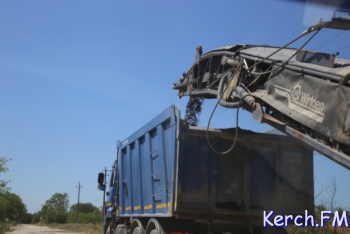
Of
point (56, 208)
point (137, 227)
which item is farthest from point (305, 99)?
point (56, 208)

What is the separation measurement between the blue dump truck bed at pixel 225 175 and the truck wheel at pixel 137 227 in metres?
0.98

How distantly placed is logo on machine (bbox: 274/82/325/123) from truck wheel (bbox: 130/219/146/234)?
476 centimetres

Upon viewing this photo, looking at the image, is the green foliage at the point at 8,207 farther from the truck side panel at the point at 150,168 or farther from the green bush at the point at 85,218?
the green bush at the point at 85,218

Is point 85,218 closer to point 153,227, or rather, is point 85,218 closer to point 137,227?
point 137,227

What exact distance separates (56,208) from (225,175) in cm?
11839

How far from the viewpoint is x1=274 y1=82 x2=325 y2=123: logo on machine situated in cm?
495

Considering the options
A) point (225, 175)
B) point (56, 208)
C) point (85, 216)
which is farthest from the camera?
point (56, 208)

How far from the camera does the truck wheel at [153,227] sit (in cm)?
790

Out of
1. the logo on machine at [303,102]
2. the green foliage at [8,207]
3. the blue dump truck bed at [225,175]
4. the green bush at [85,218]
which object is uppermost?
the logo on machine at [303,102]

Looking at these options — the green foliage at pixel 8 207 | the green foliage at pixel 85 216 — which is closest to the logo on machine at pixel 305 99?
the green foliage at pixel 8 207

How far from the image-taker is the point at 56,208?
119 meters

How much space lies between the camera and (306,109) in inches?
204

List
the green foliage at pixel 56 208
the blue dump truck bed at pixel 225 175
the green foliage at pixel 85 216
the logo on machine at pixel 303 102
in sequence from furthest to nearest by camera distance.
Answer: the green foliage at pixel 56 208 → the green foliage at pixel 85 216 → the blue dump truck bed at pixel 225 175 → the logo on machine at pixel 303 102

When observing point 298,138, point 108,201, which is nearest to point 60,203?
point 108,201
